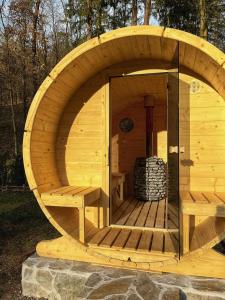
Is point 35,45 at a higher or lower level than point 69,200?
higher

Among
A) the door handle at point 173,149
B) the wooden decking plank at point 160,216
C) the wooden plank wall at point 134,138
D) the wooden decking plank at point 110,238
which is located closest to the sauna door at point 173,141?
the door handle at point 173,149

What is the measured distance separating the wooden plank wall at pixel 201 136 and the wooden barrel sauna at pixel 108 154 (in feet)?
0.04

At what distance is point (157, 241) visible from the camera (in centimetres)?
408

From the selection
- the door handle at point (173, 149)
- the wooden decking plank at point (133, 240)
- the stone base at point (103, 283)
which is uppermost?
the door handle at point (173, 149)

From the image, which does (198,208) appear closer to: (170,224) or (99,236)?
(170,224)

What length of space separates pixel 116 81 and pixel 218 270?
3816 mm

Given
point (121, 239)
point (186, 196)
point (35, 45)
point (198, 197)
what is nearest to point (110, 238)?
point (121, 239)

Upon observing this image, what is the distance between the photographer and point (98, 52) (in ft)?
13.1

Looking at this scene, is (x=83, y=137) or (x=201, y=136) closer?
(x=201, y=136)

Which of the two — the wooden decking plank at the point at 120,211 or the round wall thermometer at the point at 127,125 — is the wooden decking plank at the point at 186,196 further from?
the round wall thermometer at the point at 127,125

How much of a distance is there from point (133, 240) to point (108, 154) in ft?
4.43

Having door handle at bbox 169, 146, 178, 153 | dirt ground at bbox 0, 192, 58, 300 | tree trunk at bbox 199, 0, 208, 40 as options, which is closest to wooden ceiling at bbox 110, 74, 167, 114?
door handle at bbox 169, 146, 178, 153

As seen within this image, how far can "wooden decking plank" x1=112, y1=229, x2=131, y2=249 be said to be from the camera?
12.7ft

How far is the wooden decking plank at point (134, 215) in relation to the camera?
16.4ft
